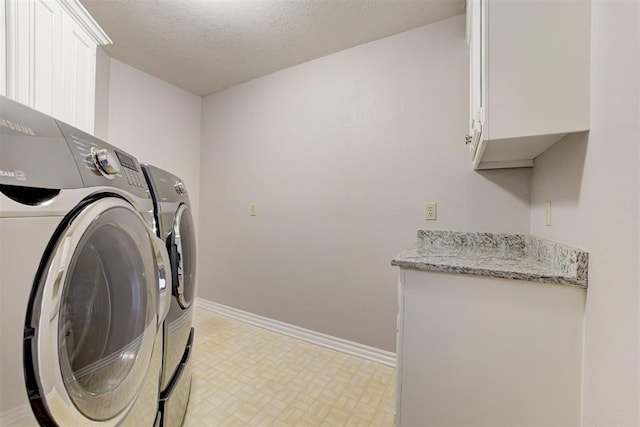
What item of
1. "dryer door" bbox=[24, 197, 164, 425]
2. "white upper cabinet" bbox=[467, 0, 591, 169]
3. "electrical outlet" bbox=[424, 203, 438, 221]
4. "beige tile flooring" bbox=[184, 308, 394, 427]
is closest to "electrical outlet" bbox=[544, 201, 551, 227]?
"white upper cabinet" bbox=[467, 0, 591, 169]

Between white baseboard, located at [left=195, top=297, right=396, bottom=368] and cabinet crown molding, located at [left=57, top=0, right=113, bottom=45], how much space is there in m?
2.40

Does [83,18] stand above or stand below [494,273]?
above

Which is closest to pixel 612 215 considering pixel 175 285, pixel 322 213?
pixel 175 285

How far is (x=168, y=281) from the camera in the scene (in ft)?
3.28

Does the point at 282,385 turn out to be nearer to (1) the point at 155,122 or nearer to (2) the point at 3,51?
(2) the point at 3,51

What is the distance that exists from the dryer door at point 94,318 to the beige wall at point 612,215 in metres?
1.19

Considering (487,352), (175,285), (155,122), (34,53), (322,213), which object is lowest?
(487,352)

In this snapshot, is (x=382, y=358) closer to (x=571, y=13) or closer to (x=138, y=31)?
(x=571, y=13)

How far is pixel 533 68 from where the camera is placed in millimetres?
945

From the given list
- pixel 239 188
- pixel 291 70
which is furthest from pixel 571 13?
pixel 239 188

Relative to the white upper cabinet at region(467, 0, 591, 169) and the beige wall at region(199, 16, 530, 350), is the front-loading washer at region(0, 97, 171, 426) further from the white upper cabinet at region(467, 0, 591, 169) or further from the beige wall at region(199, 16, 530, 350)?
the beige wall at region(199, 16, 530, 350)

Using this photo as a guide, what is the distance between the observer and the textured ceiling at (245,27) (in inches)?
68.4

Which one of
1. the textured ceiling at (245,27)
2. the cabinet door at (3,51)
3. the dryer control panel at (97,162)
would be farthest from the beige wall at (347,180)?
the cabinet door at (3,51)

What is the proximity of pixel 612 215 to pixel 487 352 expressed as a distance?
24.4 inches
